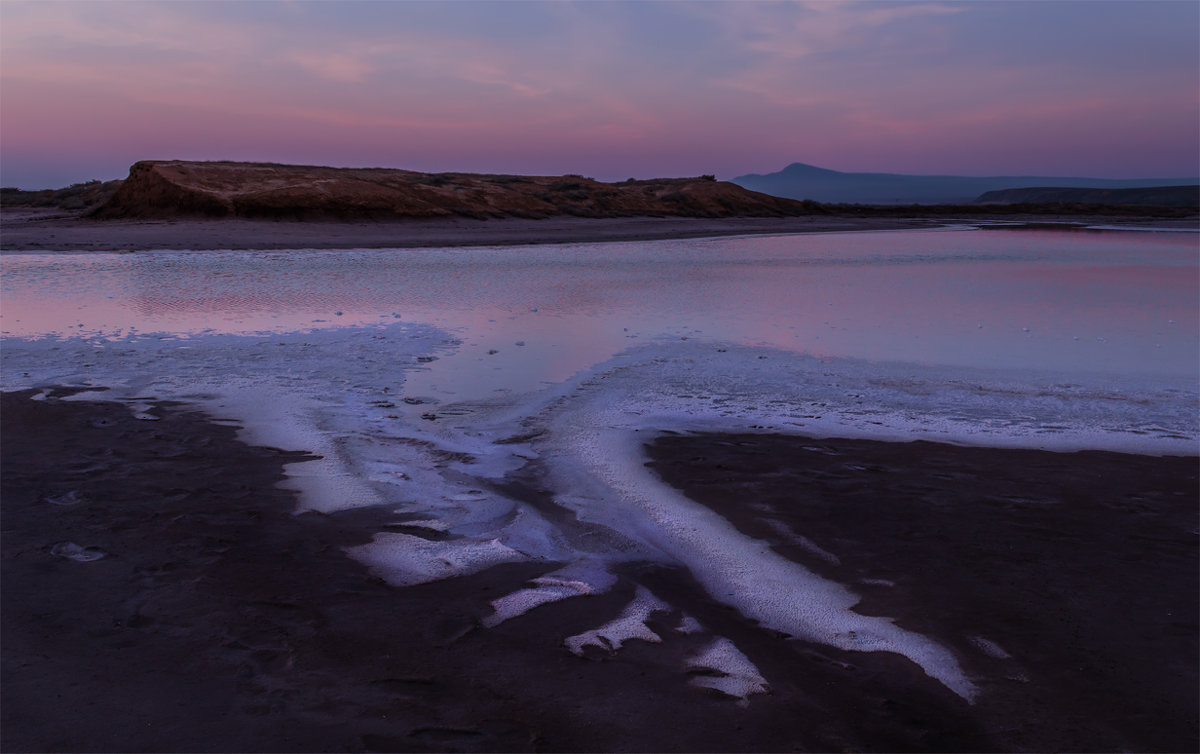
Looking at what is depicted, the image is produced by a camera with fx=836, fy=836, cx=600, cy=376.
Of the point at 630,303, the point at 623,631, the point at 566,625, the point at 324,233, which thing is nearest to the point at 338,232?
the point at 324,233

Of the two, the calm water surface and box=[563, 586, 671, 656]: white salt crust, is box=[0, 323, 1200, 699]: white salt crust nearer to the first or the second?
box=[563, 586, 671, 656]: white salt crust

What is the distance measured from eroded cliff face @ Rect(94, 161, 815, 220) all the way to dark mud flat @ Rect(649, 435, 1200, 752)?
24.0 metres

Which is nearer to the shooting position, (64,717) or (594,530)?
(64,717)

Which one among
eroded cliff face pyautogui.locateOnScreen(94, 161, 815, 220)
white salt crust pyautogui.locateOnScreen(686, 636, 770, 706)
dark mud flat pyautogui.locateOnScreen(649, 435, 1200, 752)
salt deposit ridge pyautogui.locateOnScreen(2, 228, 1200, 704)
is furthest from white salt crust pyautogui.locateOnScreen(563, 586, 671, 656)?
eroded cliff face pyautogui.locateOnScreen(94, 161, 815, 220)

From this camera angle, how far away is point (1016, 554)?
399 centimetres

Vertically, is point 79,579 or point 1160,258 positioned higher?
point 1160,258

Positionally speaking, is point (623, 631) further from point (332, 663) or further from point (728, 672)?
point (332, 663)

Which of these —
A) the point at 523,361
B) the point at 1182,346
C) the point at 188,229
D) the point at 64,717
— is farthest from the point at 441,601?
the point at 188,229

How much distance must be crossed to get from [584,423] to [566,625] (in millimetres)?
2912

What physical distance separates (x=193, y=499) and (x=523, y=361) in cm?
406

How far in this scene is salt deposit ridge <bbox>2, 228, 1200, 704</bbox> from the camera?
3.69m

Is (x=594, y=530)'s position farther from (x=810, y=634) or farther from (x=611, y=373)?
(x=611, y=373)

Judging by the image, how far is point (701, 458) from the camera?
5.36m

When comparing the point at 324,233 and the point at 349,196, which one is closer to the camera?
the point at 324,233
